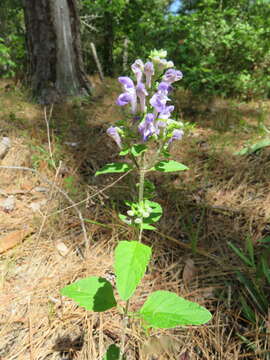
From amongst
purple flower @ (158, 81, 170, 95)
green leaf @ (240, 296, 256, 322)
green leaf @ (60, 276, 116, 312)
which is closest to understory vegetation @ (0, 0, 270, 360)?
green leaf @ (240, 296, 256, 322)

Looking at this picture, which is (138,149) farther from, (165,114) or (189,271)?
(189,271)

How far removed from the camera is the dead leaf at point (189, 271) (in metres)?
1.90

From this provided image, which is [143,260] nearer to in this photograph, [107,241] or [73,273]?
[73,273]

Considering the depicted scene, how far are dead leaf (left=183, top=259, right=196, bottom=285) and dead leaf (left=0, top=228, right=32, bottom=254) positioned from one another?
132 cm

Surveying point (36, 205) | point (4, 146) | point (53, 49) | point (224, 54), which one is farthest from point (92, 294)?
point (224, 54)

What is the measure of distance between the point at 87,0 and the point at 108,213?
324 inches

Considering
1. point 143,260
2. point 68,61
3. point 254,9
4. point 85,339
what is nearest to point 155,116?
point 143,260

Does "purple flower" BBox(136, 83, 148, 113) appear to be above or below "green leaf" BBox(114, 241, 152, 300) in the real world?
above

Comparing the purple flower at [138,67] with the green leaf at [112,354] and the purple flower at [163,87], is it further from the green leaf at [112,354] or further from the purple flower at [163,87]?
the green leaf at [112,354]

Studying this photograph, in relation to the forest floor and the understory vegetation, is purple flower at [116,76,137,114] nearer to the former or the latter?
the understory vegetation

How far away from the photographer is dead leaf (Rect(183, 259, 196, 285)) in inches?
74.7

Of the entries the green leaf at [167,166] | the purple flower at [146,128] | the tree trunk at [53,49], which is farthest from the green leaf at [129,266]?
the tree trunk at [53,49]

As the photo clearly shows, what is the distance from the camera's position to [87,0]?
8.08 m

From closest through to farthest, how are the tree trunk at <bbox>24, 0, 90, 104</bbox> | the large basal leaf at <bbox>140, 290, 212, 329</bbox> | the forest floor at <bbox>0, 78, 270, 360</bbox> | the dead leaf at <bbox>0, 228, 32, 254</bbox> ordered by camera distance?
the large basal leaf at <bbox>140, 290, 212, 329</bbox> → the forest floor at <bbox>0, 78, 270, 360</bbox> → the dead leaf at <bbox>0, 228, 32, 254</bbox> → the tree trunk at <bbox>24, 0, 90, 104</bbox>
